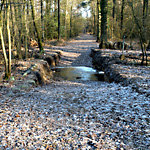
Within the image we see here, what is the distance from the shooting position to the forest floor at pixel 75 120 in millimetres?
3921

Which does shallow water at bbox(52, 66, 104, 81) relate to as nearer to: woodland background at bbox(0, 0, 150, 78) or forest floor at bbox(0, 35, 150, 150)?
woodland background at bbox(0, 0, 150, 78)

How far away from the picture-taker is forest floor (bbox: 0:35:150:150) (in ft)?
12.9

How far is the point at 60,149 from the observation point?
3.71 m

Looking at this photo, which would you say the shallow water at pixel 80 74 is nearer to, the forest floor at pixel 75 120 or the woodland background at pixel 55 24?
the woodland background at pixel 55 24

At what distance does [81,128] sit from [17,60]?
381 inches

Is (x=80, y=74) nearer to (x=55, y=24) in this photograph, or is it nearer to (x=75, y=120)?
(x=75, y=120)

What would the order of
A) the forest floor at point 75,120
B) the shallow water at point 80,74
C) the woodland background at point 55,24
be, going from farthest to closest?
the shallow water at point 80,74
the woodland background at point 55,24
the forest floor at point 75,120

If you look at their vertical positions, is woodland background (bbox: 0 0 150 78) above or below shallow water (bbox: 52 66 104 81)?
above

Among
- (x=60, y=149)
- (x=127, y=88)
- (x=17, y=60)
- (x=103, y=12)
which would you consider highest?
(x=103, y=12)

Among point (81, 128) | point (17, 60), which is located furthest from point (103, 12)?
point (81, 128)

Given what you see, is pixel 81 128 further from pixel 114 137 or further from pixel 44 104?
pixel 44 104

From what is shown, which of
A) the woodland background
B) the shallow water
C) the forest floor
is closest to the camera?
the forest floor

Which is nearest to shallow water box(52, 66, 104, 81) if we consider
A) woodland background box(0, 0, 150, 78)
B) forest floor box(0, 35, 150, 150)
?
woodland background box(0, 0, 150, 78)

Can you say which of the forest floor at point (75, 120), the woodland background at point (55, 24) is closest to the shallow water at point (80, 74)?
the woodland background at point (55, 24)
